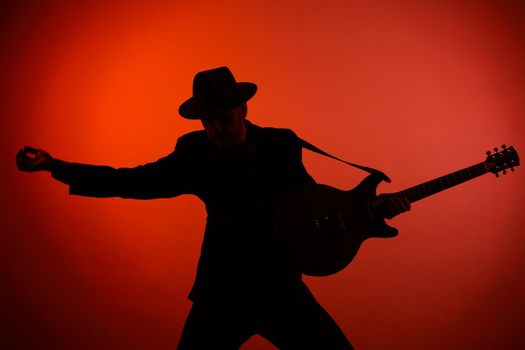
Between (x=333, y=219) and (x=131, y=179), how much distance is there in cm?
80

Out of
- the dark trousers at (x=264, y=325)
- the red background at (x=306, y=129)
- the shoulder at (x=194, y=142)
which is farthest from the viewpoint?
the red background at (x=306, y=129)

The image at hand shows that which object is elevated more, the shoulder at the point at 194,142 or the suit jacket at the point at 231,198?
the shoulder at the point at 194,142

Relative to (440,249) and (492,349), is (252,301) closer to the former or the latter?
(440,249)

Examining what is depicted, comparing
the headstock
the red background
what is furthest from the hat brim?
the headstock

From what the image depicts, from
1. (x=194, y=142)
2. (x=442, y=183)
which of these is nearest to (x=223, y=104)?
(x=194, y=142)

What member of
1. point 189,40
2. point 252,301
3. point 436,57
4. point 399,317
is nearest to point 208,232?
point 252,301

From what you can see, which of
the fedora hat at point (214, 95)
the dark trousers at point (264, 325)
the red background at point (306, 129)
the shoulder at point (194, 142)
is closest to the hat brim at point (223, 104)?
the fedora hat at point (214, 95)

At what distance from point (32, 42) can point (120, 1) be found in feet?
2.03

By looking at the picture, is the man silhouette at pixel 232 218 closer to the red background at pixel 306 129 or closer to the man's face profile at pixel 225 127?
the man's face profile at pixel 225 127

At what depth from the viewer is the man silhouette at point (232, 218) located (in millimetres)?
1230

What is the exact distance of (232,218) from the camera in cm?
130

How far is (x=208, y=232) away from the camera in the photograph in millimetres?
1338

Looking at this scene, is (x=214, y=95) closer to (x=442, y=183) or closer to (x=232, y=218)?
(x=232, y=218)

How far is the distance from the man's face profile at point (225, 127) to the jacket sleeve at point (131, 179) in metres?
0.17
